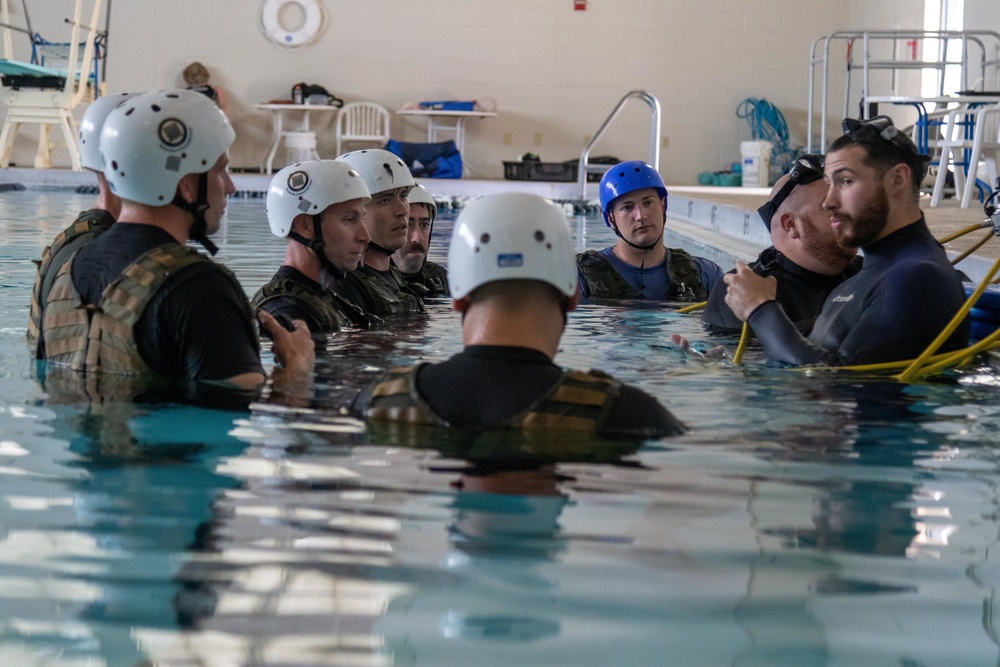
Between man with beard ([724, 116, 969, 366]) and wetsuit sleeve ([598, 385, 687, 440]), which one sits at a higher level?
man with beard ([724, 116, 969, 366])

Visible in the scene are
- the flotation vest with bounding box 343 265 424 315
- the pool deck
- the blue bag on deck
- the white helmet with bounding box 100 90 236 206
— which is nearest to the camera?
the white helmet with bounding box 100 90 236 206

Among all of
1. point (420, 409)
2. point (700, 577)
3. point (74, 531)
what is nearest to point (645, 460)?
point (420, 409)

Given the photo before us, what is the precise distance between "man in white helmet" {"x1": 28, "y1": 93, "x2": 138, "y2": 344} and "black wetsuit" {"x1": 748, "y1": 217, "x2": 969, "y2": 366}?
2525 mm

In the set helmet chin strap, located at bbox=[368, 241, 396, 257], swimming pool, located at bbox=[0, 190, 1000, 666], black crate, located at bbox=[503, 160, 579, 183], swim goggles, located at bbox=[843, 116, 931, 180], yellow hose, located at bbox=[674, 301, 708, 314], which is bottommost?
swimming pool, located at bbox=[0, 190, 1000, 666]

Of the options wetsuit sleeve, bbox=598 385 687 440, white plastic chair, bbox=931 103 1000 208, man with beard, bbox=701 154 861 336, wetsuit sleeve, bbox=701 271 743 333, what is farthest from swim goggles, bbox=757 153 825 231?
white plastic chair, bbox=931 103 1000 208

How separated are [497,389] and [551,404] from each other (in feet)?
0.46

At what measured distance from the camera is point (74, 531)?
2.72 meters

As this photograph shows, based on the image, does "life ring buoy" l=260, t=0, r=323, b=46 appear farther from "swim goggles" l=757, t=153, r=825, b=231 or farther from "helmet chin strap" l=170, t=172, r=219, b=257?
"helmet chin strap" l=170, t=172, r=219, b=257

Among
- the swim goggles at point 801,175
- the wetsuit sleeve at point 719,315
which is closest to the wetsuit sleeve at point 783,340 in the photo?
the swim goggles at point 801,175

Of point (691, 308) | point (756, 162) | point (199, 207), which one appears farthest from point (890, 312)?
point (756, 162)

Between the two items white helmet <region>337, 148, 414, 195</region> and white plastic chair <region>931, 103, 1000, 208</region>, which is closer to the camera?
white helmet <region>337, 148, 414, 195</region>

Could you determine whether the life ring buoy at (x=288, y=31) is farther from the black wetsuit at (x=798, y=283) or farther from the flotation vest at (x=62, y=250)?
the flotation vest at (x=62, y=250)

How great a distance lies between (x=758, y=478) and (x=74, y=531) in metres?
1.72

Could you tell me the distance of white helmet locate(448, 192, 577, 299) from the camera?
3084 millimetres
